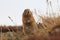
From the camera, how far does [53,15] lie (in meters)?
4.36

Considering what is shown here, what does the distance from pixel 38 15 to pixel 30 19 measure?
2818 mm

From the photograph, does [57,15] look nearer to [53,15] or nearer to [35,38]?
[53,15]

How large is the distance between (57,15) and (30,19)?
2.75 meters

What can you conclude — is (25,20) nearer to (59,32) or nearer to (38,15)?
(38,15)

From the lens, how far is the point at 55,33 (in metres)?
1.01

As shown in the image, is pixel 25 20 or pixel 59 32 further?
pixel 25 20

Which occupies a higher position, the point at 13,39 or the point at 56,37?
the point at 56,37

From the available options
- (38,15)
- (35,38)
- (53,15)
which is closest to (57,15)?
(53,15)

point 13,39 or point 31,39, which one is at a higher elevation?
point 31,39

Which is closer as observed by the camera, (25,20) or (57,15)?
(57,15)

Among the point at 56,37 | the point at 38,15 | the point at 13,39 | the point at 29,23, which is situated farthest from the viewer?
the point at 29,23

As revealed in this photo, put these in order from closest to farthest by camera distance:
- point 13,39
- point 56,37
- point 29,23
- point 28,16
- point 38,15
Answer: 1. point 56,37
2. point 38,15
3. point 13,39
4. point 29,23
5. point 28,16

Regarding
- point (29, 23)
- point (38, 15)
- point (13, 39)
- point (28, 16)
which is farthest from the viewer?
point (28, 16)

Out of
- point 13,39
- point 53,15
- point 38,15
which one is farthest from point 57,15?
point 13,39
